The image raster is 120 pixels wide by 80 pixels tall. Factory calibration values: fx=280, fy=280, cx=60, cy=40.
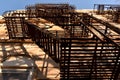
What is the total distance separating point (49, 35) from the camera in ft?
20.5

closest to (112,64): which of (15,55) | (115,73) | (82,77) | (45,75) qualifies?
(115,73)

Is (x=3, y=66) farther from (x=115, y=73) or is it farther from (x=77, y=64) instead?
(x=115, y=73)

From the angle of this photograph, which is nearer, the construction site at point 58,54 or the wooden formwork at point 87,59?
the wooden formwork at point 87,59

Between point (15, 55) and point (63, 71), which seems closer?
point (63, 71)

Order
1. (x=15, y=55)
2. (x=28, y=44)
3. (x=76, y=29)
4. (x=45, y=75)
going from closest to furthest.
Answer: (x=45, y=75) → (x=15, y=55) → (x=28, y=44) → (x=76, y=29)

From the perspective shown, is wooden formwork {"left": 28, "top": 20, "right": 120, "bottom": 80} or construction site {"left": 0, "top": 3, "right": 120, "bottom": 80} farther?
construction site {"left": 0, "top": 3, "right": 120, "bottom": 80}

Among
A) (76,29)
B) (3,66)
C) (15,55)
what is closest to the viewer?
(3,66)

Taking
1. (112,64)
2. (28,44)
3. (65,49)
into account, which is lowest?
(28,44)

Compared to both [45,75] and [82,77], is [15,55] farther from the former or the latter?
[82,77]

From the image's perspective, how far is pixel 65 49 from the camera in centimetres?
535

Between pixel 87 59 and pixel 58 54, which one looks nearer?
pixel 87 59

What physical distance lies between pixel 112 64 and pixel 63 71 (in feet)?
3.49

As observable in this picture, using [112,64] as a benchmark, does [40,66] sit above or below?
below

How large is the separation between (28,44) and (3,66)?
265 cm
